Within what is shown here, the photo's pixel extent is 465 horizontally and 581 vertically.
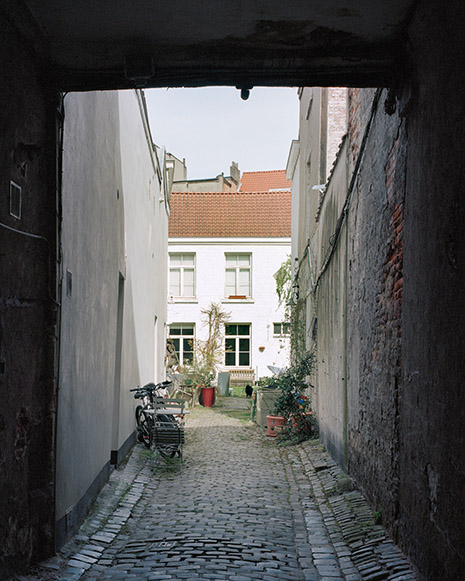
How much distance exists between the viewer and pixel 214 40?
488cm

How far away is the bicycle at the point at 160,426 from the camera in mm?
9836

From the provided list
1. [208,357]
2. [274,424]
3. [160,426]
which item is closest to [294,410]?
[274,424]

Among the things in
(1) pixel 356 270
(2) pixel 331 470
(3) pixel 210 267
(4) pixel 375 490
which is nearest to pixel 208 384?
(3) pixel 210 267

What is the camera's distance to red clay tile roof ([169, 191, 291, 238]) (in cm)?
2764

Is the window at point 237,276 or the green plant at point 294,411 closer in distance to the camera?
the green plant at point 294,411

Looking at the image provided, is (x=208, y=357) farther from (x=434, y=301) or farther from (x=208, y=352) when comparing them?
(x=434, y=301)

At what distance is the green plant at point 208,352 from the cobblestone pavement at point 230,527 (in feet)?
32.1

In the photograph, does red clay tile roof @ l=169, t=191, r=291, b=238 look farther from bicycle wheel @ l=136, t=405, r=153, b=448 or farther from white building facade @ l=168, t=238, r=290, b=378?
bicycle wheel @ l=136, t=405, r=153, b=448

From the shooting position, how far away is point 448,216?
12.2 feet

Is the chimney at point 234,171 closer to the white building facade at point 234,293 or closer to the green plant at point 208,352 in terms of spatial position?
Answer: the white building facade at point 234,293

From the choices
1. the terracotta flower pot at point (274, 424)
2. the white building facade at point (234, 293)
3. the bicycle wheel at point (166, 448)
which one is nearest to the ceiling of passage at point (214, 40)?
the bicycle wheel at point (166, 448)

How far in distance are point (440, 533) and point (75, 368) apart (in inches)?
138

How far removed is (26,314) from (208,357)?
1779cm

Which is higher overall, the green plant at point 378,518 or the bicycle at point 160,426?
the bicycle at point 160,426
